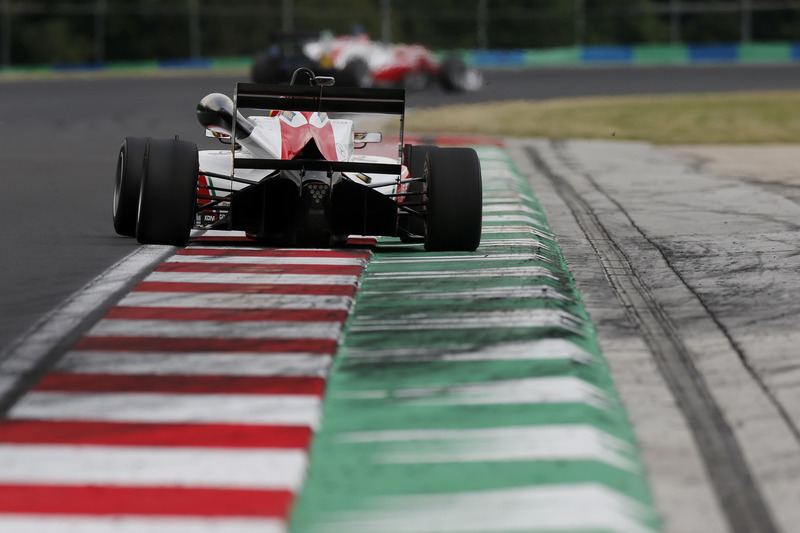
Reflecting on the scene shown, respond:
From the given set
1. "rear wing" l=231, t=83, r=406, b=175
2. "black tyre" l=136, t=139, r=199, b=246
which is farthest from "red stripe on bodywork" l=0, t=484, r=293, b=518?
"rear wing" l=231, t=83, r=406, b=175

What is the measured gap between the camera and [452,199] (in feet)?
29.1

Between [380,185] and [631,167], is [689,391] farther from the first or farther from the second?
[631,167]

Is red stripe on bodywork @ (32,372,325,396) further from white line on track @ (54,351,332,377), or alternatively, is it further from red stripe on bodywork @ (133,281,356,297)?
red stripe on bodywork @ (133,281,356,297)

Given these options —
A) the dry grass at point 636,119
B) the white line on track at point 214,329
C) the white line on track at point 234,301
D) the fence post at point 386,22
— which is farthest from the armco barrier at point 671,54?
the white line on track at point 214,329

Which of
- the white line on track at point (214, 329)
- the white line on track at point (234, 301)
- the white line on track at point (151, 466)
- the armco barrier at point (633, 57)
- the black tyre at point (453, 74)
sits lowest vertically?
the white line on track at point (151, 466)

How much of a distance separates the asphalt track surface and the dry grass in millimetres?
2682

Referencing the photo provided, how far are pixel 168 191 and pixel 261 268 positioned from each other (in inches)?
30.8

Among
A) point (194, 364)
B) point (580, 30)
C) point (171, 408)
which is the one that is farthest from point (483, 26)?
point (171, 408)

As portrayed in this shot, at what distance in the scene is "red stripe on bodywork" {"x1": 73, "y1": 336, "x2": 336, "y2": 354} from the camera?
623 cm

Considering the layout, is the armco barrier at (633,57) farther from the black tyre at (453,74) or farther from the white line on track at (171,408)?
the white line on track at (171,408)

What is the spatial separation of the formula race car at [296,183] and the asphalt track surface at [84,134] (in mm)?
543

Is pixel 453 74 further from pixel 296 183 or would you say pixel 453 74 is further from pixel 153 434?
pixel 153 434

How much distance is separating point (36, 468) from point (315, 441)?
36.6 inches

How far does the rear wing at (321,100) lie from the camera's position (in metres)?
8.97
